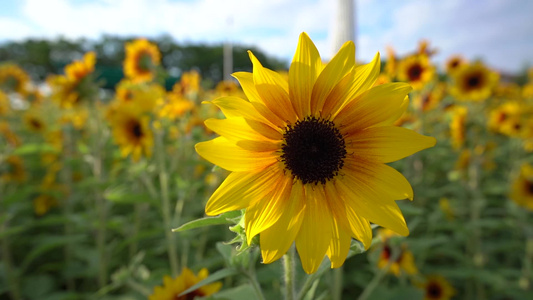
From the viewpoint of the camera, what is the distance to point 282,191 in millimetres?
1139

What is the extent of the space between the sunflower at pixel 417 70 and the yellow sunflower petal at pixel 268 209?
316 cm

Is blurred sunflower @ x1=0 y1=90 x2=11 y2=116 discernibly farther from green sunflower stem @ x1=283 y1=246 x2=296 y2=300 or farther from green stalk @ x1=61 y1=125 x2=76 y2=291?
green sunflower stem @ x1=283 y1=246 x2=296 y2=300

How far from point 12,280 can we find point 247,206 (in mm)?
2842

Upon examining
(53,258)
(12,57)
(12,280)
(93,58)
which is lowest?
(53,258)

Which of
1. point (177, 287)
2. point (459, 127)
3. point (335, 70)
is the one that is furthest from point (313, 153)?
point (459, 127)

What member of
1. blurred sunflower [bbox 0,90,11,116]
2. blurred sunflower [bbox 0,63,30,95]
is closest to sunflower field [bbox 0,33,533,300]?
blurred sunflower [bbox 0,90,11,116]

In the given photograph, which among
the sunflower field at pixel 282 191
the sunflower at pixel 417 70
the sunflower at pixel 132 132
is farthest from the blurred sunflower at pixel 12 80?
the sunflower at pixel 417 70

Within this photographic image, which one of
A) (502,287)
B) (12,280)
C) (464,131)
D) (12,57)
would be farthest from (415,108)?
(12,57)

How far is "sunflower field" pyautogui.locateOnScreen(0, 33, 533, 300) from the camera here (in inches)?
41.9

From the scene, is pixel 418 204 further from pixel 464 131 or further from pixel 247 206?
pixel 247 206

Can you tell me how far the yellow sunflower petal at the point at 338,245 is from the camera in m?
1.03

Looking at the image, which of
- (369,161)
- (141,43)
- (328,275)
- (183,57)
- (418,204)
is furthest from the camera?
(183,57)

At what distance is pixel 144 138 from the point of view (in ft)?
10.1

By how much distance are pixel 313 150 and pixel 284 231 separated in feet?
0.89
